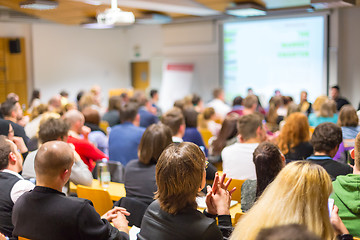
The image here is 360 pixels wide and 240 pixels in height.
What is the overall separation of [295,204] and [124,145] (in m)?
3.63

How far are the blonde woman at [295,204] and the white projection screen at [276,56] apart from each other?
8.86 meters

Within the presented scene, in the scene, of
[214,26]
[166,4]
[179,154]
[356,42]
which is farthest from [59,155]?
[214,26]

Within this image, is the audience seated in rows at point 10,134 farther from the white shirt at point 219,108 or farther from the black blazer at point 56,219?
the white shirt at point 219,108

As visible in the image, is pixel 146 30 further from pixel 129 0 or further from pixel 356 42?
pixel 356 42

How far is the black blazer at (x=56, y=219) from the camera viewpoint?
7.50 ft

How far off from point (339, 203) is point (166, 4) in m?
7.41

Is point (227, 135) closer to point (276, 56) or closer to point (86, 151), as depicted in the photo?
point (86, 151)

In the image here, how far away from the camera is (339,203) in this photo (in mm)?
2688

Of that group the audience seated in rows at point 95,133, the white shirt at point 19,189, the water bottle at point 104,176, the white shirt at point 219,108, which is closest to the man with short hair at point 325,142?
the water bottle at point 104,176

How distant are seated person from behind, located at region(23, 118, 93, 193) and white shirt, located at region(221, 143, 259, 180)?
54.7 inches

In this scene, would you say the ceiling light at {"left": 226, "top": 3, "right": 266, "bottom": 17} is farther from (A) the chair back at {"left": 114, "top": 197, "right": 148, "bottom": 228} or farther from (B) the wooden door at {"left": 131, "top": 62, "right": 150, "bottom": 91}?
(B) the wooden door at {"left": 131, "top": 62, "right": 150, "bottom": 91}

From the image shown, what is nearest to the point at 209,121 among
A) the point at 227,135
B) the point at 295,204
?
the point at 227,135

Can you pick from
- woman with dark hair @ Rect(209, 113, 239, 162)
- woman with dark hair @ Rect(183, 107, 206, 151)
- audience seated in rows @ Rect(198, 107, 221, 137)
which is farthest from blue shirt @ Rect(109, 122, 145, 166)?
audience seated in rows @ Rect(198, 107, 221, 137)

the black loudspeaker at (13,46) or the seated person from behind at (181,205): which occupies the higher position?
the black loudspeaker at (13,46)
